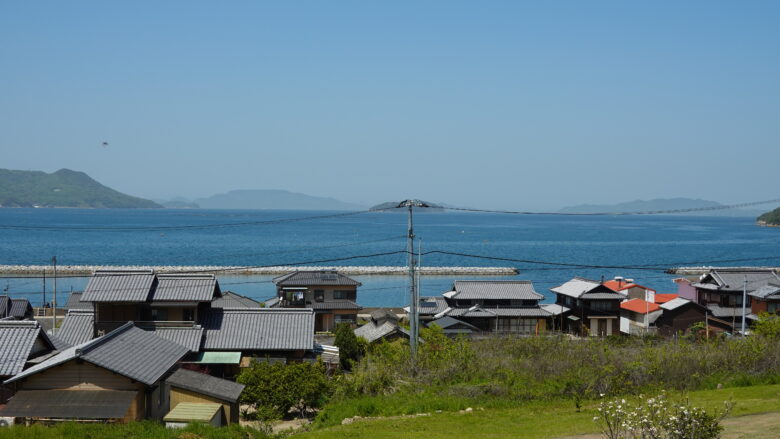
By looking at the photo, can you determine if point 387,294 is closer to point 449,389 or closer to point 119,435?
point 449,389

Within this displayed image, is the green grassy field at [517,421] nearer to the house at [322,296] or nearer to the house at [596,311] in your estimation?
the house at [596,311]

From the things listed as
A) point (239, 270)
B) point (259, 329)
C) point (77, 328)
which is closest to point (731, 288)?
point (259, 329)

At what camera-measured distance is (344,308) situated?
4238cm

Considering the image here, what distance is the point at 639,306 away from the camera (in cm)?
4272

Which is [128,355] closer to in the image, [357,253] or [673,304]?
[673,304]

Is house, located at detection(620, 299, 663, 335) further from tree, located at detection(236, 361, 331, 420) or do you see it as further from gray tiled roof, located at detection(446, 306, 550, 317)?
tree, located at detection(236, 361, 331, 420)

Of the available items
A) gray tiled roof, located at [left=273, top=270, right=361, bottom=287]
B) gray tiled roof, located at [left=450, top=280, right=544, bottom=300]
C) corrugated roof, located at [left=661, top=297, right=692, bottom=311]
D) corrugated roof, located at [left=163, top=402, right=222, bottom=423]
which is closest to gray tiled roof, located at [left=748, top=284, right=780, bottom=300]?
corrugated roof, located at [left=661, top=297, right=692, bottom=311]

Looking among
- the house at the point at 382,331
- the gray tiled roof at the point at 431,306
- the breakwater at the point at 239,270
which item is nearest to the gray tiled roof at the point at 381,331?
the house at the point at 382,331

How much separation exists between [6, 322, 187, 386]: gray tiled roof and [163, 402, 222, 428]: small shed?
0.92 metres

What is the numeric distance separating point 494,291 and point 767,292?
666 inches

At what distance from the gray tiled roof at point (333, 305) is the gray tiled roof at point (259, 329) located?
15541mm

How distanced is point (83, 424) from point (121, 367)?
199 cm

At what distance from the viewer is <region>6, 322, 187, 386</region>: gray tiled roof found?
1476 centimetres

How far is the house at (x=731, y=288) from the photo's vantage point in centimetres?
4203
